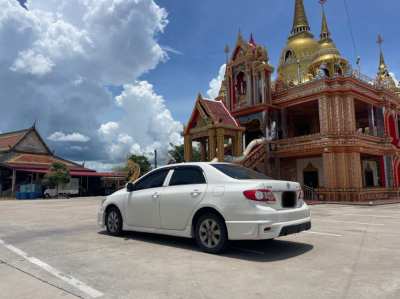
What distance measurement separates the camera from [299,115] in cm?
2861

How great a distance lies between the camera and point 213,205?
532 cm

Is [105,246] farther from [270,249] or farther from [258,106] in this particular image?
[258,106]

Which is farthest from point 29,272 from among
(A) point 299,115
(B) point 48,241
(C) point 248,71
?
(A) point 299,115

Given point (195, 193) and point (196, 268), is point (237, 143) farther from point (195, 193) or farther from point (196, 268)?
point (196, 268)

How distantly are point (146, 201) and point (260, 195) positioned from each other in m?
2.40

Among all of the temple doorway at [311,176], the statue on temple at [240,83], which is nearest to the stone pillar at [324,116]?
the temple doorway at [311,176]

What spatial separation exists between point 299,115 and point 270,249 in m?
24.4

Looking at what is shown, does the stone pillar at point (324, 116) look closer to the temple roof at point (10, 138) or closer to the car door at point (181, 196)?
the car door at point (181, 196)

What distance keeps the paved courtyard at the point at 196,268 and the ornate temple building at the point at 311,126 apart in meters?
14.6

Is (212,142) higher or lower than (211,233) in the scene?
higher

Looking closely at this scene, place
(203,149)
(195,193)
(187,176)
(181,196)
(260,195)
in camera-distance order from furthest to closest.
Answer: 1. (203,149)
2. (187,176)
3. (181,196)
4. (195,193)
5. (260,195)

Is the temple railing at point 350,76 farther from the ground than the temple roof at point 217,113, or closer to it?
farther from the ground

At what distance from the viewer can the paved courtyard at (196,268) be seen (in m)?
3.66

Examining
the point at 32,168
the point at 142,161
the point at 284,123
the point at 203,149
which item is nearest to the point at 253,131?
the point at 284,123
